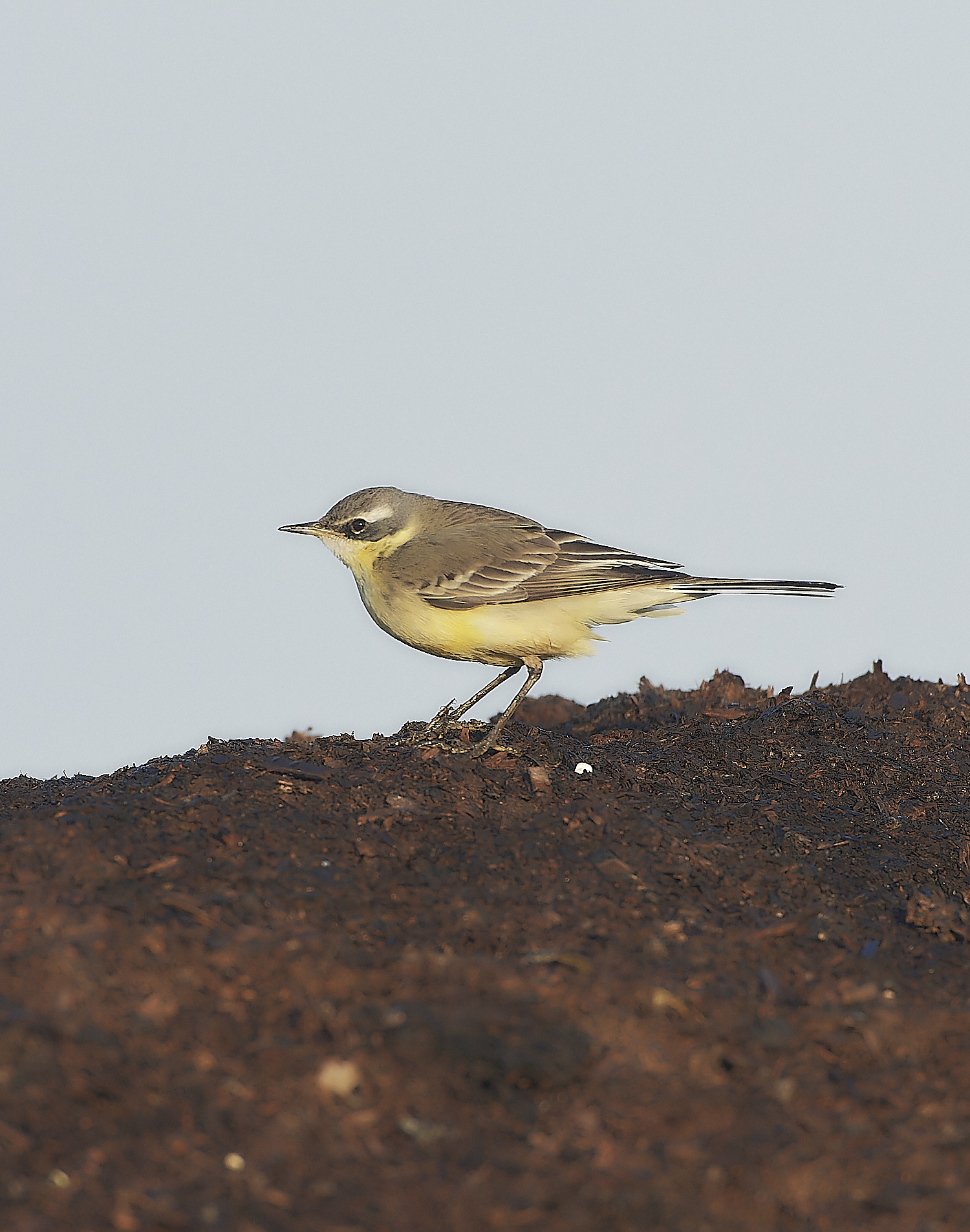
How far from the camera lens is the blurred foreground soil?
3.90 metres

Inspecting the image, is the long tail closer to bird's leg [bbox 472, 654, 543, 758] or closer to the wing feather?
the wing feather

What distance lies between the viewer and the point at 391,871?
6188 millimetres

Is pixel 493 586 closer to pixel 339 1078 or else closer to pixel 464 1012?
pixel 464 1012

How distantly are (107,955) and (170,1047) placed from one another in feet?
2.29

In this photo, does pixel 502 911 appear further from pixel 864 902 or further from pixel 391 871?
pixel 864 902

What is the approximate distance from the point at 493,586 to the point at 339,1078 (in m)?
4.96

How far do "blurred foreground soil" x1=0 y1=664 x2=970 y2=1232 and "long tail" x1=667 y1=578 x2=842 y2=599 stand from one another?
1908 mm

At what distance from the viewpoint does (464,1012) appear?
4.51 metres

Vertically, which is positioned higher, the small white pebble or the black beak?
the black beak

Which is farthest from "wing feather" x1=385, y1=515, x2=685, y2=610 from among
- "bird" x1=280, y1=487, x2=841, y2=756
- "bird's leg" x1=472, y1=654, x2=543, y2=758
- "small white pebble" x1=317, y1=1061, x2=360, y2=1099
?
"small white pebble" x1=317, y1=1061, x2=360, y2=1099

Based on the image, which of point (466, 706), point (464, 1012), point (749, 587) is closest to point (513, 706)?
point (466, 706)

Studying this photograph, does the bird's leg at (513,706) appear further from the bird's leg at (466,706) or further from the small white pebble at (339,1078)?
the small white pebble at (339,1078)

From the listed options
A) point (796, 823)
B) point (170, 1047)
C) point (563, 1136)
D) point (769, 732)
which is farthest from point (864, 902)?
point (170, 1047)

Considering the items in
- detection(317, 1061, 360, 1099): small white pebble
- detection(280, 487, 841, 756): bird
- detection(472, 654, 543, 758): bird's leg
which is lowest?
detection(317, 1061, 360, 1099): small white pebble
